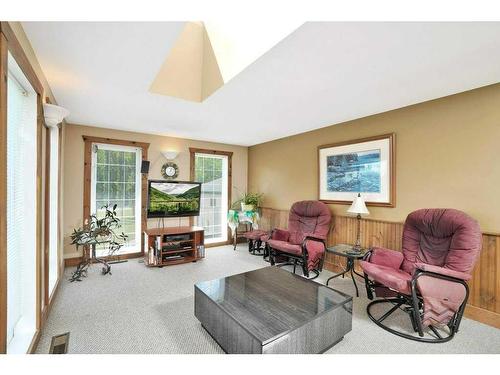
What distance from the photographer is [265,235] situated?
448 centimetres

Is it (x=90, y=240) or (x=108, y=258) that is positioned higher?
(x=90, y=240)

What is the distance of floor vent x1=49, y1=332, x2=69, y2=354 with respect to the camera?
185 centimetres

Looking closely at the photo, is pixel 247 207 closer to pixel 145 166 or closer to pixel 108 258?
pixel 145 166

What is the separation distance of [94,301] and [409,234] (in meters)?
3.64

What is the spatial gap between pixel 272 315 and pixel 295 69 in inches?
78.4

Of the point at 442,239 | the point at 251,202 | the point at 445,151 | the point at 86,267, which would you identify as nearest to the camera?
the point at 442,239

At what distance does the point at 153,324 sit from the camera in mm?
2250

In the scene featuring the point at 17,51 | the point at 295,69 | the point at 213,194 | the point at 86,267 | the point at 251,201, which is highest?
the point at 295,69

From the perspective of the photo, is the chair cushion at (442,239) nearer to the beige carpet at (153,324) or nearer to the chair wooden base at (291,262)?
the beige carpet at (153,324)

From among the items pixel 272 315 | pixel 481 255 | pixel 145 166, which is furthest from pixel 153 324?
pixel 481 255

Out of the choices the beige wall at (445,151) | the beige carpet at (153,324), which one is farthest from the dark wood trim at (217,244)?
the beige wall at (445,151)

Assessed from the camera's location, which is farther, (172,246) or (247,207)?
(247,207)

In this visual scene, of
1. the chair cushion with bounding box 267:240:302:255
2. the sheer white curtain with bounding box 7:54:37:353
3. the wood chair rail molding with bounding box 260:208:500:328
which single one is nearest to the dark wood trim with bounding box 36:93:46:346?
the sheer white curtain with bounding box 7:54:37:353
